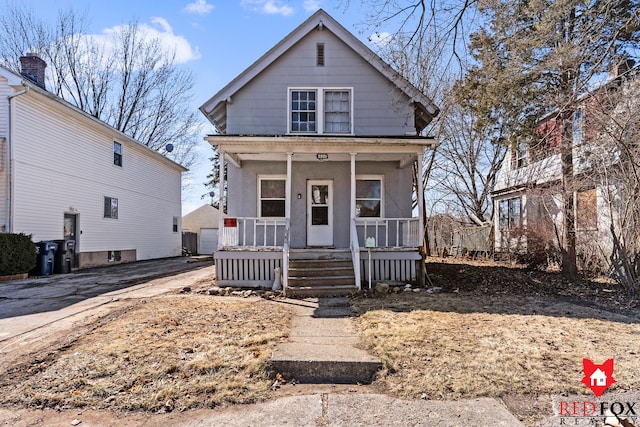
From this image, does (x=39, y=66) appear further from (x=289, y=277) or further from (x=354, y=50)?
(x=289, y=277)

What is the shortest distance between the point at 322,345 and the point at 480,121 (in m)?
10.5

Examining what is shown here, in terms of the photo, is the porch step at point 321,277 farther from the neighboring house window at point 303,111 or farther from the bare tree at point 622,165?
the bare tree at point 622,165

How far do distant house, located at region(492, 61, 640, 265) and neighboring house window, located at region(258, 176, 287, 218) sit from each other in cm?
712

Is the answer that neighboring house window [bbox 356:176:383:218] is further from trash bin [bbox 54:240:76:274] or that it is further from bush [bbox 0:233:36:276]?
trash bin [bbox 54:240:76:274]

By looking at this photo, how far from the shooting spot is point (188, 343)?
489 centimetres

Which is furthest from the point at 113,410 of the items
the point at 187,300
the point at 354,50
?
the point at 354,50

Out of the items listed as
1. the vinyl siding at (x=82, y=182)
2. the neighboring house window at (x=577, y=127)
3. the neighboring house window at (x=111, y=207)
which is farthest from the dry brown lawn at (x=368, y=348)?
the neighboring house window at (x=111, y=207)

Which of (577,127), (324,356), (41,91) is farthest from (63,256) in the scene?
(577,127)

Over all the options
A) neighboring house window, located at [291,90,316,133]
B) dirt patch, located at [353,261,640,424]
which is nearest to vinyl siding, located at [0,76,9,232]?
neighboring house window, located at [291,90,316,133]

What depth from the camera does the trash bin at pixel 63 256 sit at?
13.5 meters

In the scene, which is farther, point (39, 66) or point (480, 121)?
point (39, 66)

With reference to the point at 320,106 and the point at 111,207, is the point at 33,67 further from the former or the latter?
the point at 320,106

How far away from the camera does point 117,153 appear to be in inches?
715

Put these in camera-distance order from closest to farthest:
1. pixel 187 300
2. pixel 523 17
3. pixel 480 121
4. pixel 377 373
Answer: pixel 377 373 → pixel 187 300 → pixel 523 17 → pixel 480 121
